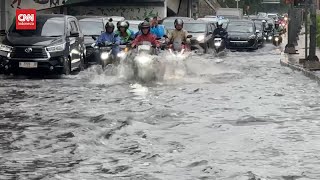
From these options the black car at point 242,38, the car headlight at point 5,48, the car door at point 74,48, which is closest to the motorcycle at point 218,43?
the black car at point 242,38

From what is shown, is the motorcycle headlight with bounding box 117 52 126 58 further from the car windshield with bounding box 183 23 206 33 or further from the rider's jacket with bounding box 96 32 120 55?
the car windshield with bounding box 183 23 206 33

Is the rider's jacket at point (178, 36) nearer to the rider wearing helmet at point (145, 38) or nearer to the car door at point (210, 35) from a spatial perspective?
the rider wearing helmet at point (145, 38)

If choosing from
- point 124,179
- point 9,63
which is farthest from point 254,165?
point 9,63

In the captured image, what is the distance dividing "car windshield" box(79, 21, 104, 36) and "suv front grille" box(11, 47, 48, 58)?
21.4 feet

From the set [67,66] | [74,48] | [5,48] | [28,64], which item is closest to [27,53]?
[28,64]

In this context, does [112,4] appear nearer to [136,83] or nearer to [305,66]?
[305,66]

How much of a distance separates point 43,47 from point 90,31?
673 cm

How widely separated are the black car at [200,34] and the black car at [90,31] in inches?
226

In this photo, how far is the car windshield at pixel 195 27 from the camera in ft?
109

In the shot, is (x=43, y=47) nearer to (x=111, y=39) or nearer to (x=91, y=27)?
(x=111, y=39)

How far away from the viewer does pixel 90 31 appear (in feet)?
87.4

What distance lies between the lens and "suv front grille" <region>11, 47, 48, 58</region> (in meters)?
19.9

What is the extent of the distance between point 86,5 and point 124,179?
45691 millimetres

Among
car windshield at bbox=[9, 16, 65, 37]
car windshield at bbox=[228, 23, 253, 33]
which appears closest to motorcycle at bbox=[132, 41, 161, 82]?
car windshield at bbox=[9, 16, 65, 37]
